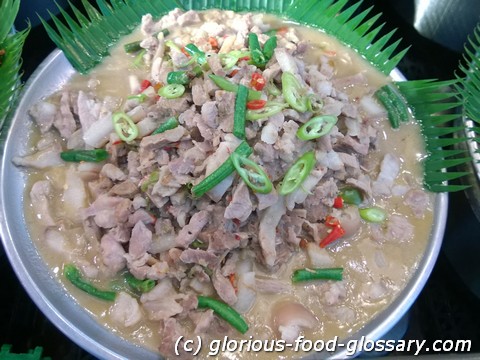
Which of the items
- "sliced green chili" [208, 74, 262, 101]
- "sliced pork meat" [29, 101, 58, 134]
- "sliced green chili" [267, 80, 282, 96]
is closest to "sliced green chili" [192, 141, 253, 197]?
"sliced green chili" [208, 74, 262, 101]

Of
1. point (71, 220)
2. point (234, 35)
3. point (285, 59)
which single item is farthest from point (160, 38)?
point (71, 220)

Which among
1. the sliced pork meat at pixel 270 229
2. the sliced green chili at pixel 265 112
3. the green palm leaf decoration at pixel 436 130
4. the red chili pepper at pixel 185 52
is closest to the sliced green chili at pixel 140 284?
the sliced pork meat at pixel 270 229

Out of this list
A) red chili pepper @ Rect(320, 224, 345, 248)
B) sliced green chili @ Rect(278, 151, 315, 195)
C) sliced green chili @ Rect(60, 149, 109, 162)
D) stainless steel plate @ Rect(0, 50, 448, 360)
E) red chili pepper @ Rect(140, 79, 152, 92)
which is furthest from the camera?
red chili pepper @ Rect(140, 79, 152, 92)

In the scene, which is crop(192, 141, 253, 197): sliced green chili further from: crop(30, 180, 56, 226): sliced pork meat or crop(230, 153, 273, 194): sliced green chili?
crop(30, 180, 56, 226): sliced pork meat

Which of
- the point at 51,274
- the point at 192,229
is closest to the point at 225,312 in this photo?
the point at 192,229

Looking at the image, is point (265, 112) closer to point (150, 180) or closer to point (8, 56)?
point (150, 180)
